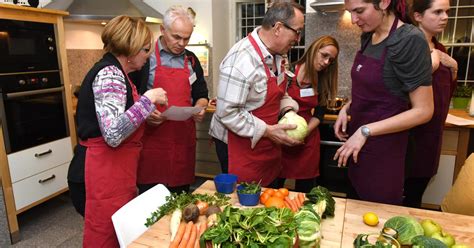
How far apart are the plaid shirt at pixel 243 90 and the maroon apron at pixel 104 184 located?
0.47 m

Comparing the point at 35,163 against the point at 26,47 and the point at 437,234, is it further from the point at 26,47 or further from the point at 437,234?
the point at 437,234

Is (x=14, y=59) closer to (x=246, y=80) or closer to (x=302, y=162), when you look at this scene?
(x=246, y=80)

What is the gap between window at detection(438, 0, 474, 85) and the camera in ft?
10.6

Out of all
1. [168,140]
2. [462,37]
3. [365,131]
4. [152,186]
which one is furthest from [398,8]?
[462,37]

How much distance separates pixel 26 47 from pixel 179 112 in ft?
5.19

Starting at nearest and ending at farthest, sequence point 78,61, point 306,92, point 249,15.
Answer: point 306,92 → point 78,61 → point 249,15

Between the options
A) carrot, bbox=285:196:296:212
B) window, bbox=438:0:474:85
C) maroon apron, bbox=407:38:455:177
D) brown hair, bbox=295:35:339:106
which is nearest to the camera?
carrot, bbox=285:196:296:212

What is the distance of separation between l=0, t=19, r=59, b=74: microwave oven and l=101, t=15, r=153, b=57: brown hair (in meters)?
1.43

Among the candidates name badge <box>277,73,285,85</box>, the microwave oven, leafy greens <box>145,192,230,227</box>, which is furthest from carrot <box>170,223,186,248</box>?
the microwave oven

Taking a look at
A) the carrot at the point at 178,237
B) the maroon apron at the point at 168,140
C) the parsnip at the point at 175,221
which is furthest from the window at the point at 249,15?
the carrot at the point at 178,237

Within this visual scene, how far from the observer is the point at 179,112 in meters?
1.94

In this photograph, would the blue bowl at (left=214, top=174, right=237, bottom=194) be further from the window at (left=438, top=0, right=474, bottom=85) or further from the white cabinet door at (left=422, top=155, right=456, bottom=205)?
the window at (left=438, top=0, right=474, bottom=85)

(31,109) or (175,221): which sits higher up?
(31,109)

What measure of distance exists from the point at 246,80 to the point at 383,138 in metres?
0.67
